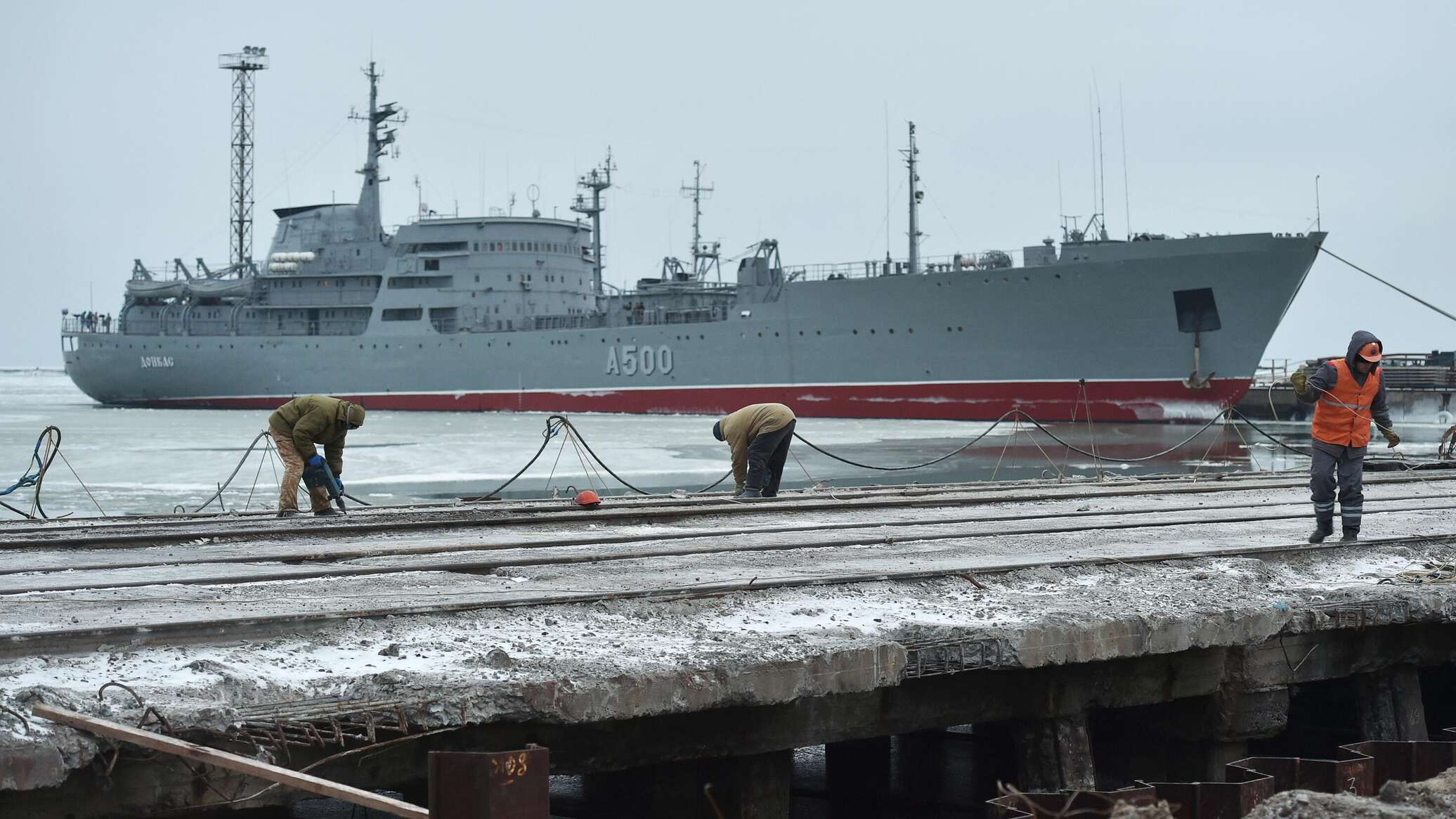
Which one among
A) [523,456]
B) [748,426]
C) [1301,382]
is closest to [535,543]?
[748,426]

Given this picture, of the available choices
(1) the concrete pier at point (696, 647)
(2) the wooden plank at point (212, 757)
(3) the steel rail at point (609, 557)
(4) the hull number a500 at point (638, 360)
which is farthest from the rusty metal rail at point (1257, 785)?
(4) the hull number a500 at point (638, 360)

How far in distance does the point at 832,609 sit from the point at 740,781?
2.44ft

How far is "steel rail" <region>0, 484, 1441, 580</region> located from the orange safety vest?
4.57 ft

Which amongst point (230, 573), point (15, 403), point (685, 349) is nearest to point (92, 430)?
point (685, 349)

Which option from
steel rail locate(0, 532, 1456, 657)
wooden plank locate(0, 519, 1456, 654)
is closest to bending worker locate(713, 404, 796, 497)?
wooden plank locate(0, 519, 1456, 654)

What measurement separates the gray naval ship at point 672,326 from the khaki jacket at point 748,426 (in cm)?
2054

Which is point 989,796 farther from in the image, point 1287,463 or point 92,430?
point 92,430

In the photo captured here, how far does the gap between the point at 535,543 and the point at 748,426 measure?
2.99 meters

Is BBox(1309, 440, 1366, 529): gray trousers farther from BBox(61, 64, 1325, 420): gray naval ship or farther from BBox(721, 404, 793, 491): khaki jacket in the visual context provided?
BBox(61, 64, 1325, 420): gray naval ship

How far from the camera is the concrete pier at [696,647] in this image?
A: 3695 millimetres

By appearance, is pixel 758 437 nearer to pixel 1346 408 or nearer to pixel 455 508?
pixel 455 508

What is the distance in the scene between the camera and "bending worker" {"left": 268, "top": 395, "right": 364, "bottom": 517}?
8.38 m

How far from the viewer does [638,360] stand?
38.2 m

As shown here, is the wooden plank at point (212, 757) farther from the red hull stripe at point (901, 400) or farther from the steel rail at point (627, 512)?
the red hull stripe at point (901, 400)
